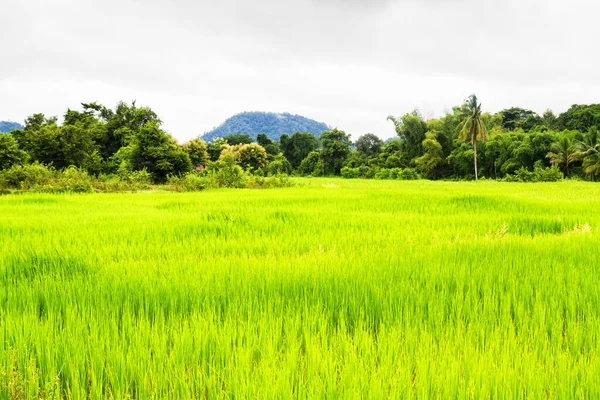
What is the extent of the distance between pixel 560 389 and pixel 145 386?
1239mm

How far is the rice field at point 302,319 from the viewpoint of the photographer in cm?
114

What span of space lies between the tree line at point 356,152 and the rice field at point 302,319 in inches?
600

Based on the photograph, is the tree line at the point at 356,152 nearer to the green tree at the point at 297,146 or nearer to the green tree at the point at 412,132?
the green tree at the point at 412,132

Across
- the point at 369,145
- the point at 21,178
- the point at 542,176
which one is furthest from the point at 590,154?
the point at 21,178

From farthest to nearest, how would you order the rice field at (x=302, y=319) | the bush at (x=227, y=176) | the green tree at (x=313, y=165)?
the green tree at (x=313, y=165), the bush at (x=227, y=176), the rice field at (x=302, y=319)

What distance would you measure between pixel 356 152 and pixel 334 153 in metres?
8.24

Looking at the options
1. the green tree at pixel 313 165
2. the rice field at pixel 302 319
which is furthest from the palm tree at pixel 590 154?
the rice field at pixel 302 319

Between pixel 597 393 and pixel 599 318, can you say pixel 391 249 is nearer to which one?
pixel 599 318

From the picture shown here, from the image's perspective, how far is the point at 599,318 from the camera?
1571 millimetres

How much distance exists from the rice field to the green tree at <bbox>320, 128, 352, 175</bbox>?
58.3 metres

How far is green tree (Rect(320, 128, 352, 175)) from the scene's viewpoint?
61.1 m

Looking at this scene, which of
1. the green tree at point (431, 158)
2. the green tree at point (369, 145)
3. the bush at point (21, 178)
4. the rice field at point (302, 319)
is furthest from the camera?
the green tree at point (369, 145)

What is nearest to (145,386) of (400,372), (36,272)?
(400,372)

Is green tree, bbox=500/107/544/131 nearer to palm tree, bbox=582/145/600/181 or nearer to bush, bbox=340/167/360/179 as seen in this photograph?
palm tree, bbox=582/145/600/181
